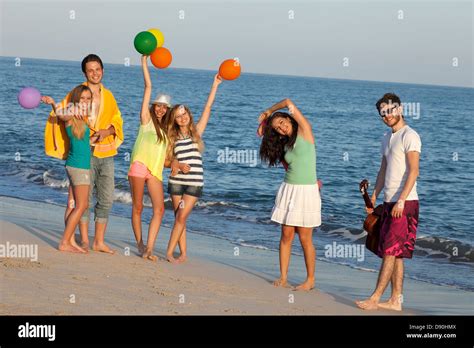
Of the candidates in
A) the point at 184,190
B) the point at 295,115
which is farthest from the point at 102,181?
the point at 295,115

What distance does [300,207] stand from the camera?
7391 mm

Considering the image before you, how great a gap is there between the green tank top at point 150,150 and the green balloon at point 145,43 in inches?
31.9

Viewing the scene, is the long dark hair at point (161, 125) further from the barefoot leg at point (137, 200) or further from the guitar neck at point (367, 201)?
the guitar neck at point (367, 201)

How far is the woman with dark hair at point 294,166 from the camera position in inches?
290

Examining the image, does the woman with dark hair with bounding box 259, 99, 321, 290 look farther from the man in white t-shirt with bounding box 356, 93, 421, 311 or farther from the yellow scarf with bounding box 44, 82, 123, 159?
the yellow scarf with bounding box 44, 82, 123, 159

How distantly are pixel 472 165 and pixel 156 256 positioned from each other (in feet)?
68.0

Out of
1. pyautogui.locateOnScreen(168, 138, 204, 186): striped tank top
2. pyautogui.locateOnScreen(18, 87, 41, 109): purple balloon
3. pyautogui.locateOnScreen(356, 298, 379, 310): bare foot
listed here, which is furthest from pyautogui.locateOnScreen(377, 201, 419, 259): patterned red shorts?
pyautogui.locateOnScreen(18, 87, 41, 109): purple balloon

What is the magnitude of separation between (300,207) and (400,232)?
0.98m

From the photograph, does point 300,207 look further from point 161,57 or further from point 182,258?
point 161,57

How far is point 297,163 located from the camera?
290 inches

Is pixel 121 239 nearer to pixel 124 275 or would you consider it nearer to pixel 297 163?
pixel 124 275

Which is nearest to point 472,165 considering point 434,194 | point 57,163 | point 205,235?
point 434,194

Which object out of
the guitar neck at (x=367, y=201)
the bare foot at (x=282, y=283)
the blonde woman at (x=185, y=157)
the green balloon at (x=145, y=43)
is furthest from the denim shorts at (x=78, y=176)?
the guitar neck at (x=367, y=201)

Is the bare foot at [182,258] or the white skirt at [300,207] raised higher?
the white skirt at [300,207]
